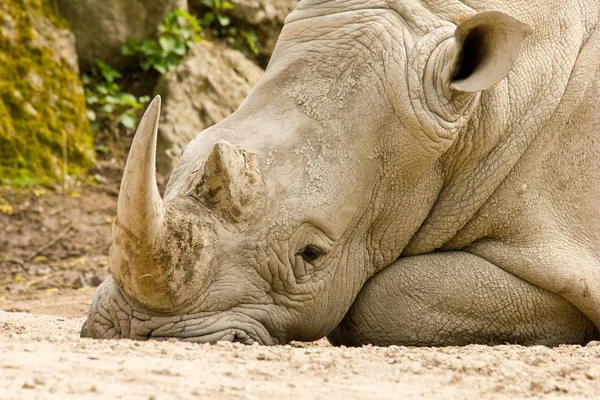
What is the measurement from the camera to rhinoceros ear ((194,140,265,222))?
4906 millimetres

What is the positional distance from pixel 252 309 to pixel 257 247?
0.28 metres

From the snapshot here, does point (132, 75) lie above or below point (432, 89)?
below

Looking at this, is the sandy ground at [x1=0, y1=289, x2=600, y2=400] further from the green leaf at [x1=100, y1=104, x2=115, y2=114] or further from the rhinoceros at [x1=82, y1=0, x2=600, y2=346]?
the green leaf at [x1=100, y1=104, x2=115, y2=114]

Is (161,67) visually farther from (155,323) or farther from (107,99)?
(155,323)

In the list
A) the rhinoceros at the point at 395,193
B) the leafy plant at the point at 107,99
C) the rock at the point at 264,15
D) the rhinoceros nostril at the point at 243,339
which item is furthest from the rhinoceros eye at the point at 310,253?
the rock at the point at 264,15

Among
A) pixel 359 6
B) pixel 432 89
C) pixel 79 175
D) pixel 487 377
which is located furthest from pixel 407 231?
pixel 79 175

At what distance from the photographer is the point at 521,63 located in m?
5.70

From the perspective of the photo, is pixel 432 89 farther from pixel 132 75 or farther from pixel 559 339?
pixel 132 75

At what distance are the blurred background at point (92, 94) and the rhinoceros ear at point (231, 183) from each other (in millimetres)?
4405

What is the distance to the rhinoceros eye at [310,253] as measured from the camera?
528cm

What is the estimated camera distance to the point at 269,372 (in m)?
3.98

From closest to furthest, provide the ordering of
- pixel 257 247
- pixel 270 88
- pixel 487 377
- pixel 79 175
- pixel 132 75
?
1. pixel 487 377
2. pixel 257 247
3. pixel 270 88
4. pixel 79 175
5. pixel 132 75

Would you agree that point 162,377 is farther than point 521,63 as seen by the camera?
No

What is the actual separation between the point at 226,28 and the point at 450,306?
7.53m
